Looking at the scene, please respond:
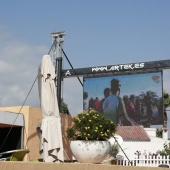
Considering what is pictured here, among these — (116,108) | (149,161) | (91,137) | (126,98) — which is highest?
(126,98)

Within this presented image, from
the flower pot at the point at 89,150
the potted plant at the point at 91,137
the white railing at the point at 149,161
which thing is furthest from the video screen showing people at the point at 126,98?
the flower pot at the point at 89,150

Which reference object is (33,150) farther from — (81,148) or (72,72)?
(81,148)

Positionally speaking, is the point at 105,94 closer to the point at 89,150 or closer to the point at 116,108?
the point at 116,108

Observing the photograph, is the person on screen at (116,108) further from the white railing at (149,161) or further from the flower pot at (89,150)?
the flower pot at (89,150)

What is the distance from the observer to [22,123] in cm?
1396

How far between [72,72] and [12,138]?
3.52 m

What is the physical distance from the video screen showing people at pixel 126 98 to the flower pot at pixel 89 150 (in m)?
11.0

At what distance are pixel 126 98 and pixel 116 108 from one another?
681 mm

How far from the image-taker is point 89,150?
7.07 m

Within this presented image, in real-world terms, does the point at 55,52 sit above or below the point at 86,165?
above

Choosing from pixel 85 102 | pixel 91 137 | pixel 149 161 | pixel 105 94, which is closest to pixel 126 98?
pixel 105 94

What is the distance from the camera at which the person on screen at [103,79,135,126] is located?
→ 19.4 meters

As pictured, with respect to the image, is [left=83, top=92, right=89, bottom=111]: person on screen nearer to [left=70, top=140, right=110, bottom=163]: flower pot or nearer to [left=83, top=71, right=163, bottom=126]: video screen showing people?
[left=83, top=71, right=163, bottom=126]: video screen showing people

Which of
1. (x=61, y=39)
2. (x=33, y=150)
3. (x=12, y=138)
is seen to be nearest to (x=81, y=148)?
(x=33, y=150)
